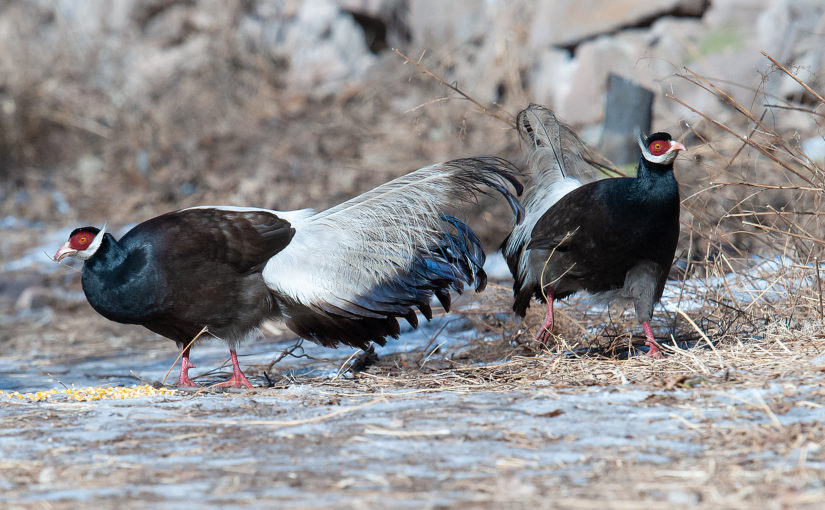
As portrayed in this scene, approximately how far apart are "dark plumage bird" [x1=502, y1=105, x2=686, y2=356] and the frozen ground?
0.51 m

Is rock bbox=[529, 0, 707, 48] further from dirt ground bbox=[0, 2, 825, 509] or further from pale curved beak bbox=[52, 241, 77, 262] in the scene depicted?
pale curved beak bbox=[52, 241, 77, 262]

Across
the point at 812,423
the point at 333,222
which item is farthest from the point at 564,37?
the point at 812,423

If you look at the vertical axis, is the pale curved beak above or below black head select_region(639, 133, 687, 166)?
below

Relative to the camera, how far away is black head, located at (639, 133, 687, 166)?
3.90m

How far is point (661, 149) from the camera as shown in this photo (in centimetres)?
394

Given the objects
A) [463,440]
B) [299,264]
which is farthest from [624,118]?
[463,440]

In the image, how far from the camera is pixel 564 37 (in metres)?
9.84

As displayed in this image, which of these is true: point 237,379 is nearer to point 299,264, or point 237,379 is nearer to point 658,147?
point 299,264

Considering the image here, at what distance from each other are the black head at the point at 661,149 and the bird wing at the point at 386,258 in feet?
1.98

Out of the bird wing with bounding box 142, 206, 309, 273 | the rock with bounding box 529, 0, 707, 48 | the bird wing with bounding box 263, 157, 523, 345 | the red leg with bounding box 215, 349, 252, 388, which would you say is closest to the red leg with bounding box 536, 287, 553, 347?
the bird wing with bounding box 263, 157, 523, 345

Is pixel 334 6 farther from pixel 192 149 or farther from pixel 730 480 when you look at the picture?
pixel 730 480

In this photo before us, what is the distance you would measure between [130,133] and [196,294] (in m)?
7.28

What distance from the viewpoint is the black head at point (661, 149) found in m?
3.90

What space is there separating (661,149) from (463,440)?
187cm
